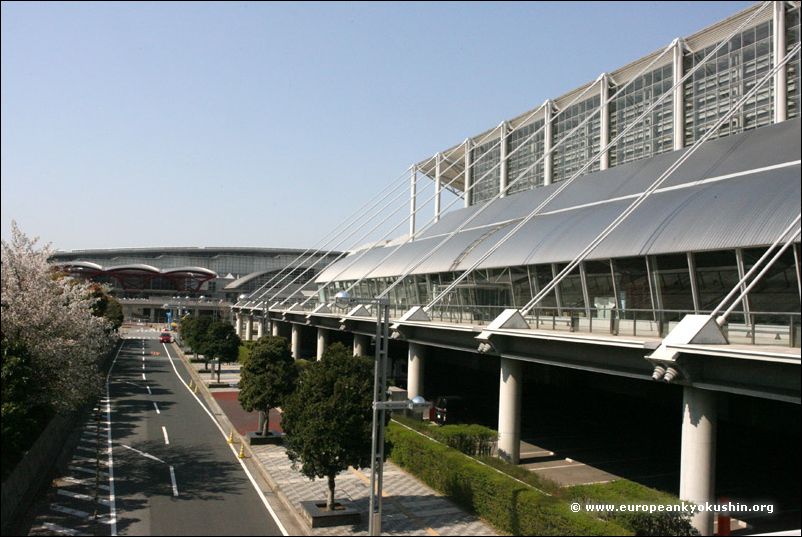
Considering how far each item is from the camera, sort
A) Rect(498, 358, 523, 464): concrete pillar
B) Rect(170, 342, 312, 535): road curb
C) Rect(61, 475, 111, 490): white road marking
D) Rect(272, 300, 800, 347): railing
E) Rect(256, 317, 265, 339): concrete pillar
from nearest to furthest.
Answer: Rect(272, 300, 800, 347): railing < Rect(170, 342, 312, 535): road curb < Rect(61, 475, 111, 490): white road marking < Rect(498, 358, 523, 464): concrete pillar < Rect(256, 317, 265, 339): concrete pillar

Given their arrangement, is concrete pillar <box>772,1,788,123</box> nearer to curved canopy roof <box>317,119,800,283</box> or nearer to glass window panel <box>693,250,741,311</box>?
curved canopy roof <box>317,119,800,283</box>

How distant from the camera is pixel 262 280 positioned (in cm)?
17662

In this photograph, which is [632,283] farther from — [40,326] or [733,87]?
[40,326]

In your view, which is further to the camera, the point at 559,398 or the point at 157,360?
the point at 157,360

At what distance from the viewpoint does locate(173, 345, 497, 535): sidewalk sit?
2028 cm

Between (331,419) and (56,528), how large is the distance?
8.41m

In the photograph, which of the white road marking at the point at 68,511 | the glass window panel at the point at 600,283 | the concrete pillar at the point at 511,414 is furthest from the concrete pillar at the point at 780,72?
the white road marking at the point at 68,511

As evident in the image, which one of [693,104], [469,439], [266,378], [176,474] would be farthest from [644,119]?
[176,474]

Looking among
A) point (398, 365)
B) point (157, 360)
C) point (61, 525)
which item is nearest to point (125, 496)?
point (61, 525)

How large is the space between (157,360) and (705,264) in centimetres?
6365

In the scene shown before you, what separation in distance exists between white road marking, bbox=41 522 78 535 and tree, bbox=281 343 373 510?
260 inches

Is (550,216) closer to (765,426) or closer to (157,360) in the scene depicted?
(765,426)

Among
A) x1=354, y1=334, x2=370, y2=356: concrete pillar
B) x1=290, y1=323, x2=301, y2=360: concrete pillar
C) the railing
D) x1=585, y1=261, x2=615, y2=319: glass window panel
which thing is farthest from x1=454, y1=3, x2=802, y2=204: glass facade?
x1=290, y1=323, x2=301, y2=360: concrete pillar

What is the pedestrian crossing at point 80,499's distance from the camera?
19625 millimetres
